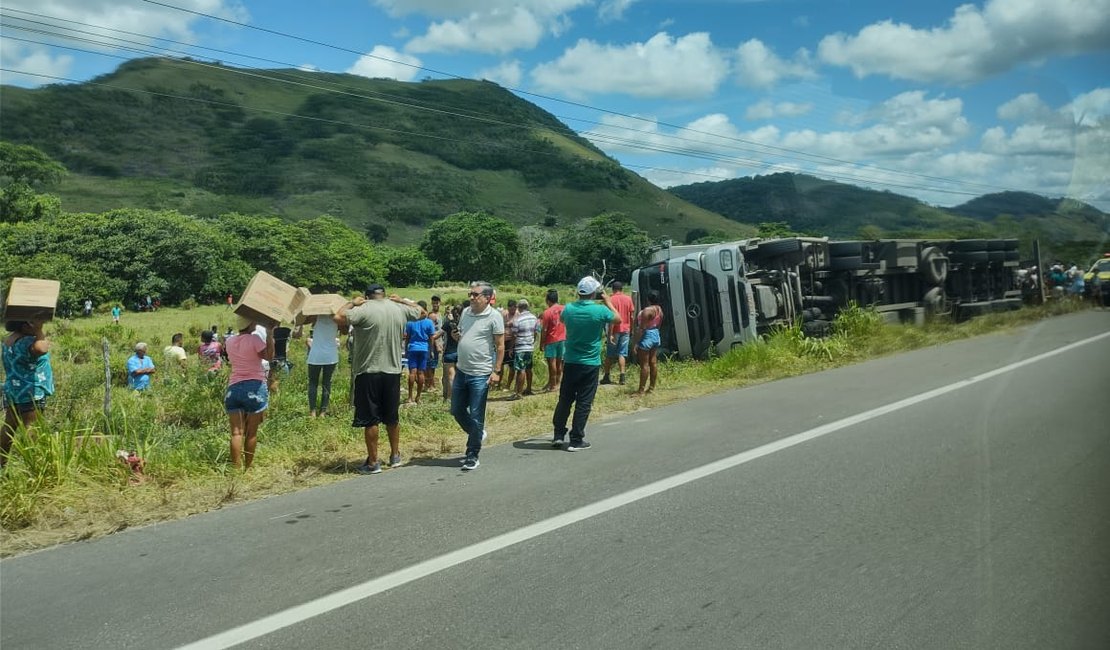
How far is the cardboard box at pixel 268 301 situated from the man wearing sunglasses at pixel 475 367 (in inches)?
66.2

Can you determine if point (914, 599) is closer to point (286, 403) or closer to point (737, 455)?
point (737, 455)

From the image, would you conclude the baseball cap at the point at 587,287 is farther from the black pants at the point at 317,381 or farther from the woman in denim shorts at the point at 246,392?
the black pants at the point at 317,381

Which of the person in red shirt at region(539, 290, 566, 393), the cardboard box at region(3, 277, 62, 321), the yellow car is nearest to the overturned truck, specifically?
the person in red shirt at region(539, 290, 566, 393)

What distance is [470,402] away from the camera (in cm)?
778

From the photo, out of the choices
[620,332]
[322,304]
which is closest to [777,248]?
[620,332]

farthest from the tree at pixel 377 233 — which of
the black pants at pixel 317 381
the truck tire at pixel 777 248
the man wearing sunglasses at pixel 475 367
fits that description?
the man wearing sunglasses at pixel 475 367

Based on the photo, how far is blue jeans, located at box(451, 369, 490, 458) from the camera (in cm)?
764

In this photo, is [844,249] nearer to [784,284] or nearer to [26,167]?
[784,284]

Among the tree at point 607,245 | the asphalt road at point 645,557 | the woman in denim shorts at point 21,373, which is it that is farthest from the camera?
the tree at point 607,245

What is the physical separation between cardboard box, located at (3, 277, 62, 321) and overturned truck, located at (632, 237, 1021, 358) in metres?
11.1

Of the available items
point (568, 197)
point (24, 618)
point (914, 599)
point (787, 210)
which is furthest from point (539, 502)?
point (568, 197)

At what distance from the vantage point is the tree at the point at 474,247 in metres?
83.8

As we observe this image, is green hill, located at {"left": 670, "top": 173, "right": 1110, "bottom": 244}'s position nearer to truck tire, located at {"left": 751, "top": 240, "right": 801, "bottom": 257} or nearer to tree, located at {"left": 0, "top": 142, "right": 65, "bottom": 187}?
truck tire, located at {"left": 751, "top": 240, "right": 801, "bottom": 257}

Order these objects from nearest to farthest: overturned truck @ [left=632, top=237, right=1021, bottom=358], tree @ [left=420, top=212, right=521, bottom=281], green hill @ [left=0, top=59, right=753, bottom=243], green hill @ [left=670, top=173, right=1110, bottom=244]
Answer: green hill @ [left=670, top=173, right=1110, bottom=244]
overturned truck @ [left=632, top=237, right=1021, bottom=358]
tree @ [left=420, top=212, right=521, bottom=281]
green hill @ [left=0, top=59, right=753, bottom=243]
